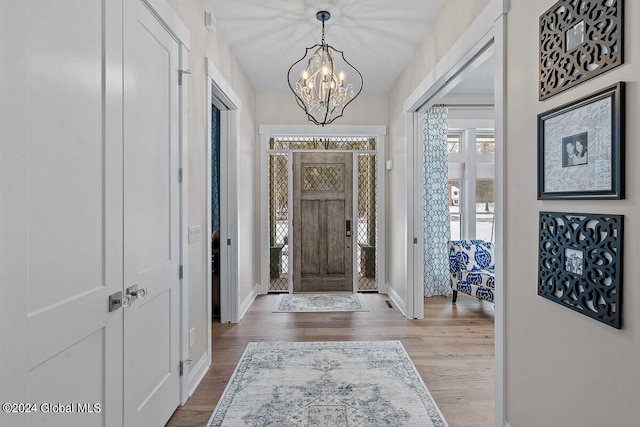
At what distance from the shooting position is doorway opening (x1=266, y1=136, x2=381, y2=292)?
16.8 feet

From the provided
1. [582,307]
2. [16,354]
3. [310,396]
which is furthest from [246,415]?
[582,307]

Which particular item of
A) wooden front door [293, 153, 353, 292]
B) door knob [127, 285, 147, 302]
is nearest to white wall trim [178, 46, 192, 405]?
door knob [127, 285, 147, 302]

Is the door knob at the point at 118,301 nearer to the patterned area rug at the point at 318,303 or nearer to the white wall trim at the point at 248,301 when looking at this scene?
the white wall trim at the point at 248,301

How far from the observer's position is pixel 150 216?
1.84 meters

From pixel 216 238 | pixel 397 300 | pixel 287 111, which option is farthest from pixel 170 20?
pixel 397 300

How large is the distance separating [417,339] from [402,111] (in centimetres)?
245

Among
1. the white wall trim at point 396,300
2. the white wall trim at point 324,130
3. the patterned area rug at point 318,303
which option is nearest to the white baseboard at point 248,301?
the patterned area rug at point 318,303

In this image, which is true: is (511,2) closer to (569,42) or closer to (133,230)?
(569,42)

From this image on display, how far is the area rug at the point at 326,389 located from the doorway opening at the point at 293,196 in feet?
7.00

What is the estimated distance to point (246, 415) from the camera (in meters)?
2.09

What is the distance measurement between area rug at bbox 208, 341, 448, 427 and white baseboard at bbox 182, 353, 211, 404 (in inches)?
8.9

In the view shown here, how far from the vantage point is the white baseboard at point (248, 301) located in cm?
396

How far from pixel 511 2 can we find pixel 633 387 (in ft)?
5.57

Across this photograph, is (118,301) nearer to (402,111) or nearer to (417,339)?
(417,339)
